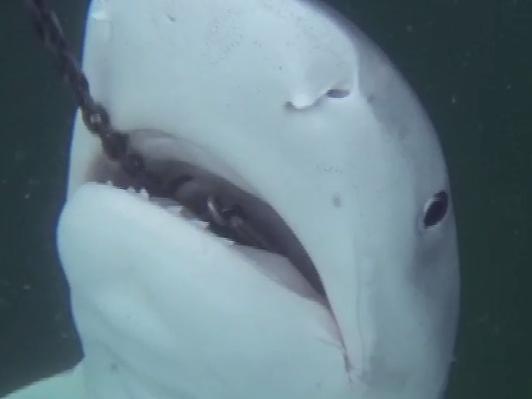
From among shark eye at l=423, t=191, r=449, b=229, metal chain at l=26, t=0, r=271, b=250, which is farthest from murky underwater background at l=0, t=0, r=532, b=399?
shark eye at l=423, t=191, r=449, b=229

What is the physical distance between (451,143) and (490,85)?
1.83ft

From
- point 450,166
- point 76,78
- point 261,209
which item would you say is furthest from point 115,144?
point 450,166

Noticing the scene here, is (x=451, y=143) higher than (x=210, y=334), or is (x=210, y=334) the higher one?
(x=210, y=334)

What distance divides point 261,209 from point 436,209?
0.33m

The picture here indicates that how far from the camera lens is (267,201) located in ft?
4.66

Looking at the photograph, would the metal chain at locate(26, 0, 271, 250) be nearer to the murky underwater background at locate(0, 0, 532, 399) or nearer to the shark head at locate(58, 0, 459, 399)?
the shark head at locate(58, 0, 459, 399)

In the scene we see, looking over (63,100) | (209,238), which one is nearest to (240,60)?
(209,238)

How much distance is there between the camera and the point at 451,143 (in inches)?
230

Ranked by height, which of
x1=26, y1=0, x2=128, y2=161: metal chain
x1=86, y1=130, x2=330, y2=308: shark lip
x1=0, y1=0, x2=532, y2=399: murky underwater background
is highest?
x1=26, y1=0, x2=128, y2=161: metal chain

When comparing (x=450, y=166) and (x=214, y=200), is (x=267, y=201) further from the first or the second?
(x=450, y=166)

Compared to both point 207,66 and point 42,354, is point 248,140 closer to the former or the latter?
point 207,66

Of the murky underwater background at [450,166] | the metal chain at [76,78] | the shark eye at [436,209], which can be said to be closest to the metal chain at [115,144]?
the metal chain at [76,78]

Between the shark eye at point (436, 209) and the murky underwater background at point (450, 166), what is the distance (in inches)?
155

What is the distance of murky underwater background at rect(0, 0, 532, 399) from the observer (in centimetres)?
528
